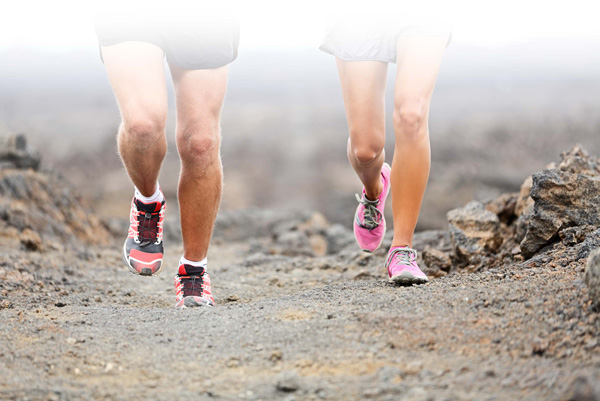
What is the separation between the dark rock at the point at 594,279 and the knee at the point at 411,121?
3.68ft

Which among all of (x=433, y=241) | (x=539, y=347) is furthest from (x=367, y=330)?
(x=433, y=241)

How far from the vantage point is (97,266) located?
19.7ft

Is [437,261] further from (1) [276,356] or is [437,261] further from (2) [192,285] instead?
(1) [276,356]

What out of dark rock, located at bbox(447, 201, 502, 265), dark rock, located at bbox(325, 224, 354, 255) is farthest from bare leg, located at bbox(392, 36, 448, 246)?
dark rock, located at bbox(325, 224, 354, 255)

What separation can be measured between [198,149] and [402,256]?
3.88 feet

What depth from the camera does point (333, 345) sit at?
2402 mm

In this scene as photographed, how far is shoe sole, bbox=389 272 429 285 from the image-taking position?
3.28 meters

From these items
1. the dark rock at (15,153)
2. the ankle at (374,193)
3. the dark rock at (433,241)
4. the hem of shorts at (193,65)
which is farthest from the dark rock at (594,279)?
the dark rock at (15,153)

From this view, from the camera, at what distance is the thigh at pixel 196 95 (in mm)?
3234

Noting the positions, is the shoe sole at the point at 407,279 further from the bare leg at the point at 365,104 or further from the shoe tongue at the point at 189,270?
the shoe tongue at the point at 189,270

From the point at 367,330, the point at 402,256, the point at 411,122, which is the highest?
the point at 411,122

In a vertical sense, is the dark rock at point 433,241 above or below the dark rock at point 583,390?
above

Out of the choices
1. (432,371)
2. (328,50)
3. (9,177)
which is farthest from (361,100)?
(9,177)

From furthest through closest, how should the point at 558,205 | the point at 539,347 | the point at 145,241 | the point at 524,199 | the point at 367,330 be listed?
the point at 524,199
the point at 558,205
the point at 145,241
the point at 367,330
the point at 539,347
